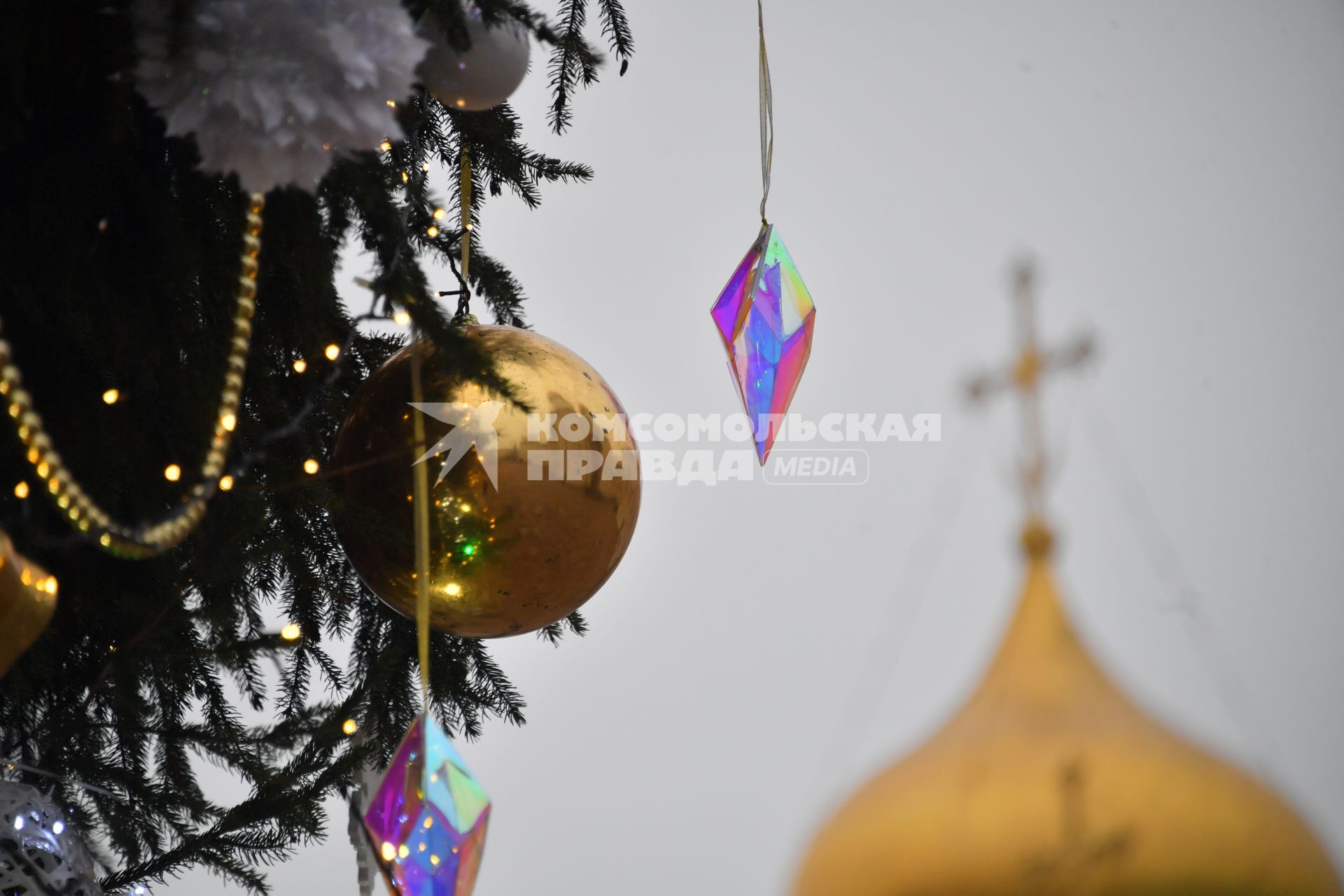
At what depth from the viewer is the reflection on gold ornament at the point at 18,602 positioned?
72cm

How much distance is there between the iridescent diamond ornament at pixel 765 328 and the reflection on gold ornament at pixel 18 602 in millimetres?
592

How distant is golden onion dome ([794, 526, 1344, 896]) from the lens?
46cm

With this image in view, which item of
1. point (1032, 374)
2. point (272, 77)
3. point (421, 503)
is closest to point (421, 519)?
point (421, 503)

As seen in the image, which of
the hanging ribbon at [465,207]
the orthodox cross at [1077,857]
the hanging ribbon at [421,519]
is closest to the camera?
the orthodox cross at [1077,857]

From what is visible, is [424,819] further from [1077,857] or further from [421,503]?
[1077,857]

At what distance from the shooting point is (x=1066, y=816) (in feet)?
1.52

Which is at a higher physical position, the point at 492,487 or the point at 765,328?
the point at 765,328

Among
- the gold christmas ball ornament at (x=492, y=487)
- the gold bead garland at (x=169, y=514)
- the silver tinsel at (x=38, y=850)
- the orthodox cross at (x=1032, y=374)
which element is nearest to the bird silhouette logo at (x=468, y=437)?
the gold christmas ball ornament at (x=492, y=487)

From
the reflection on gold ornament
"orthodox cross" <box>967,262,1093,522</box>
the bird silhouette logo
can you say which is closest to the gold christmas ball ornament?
the bird silhouette logo

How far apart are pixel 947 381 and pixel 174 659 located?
1.34m

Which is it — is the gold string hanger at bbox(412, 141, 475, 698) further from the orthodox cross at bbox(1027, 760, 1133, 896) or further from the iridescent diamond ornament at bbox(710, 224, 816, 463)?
the orthodox cross at bbox(1027, 760, 1133, 896)

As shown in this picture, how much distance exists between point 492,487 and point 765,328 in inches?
12.1

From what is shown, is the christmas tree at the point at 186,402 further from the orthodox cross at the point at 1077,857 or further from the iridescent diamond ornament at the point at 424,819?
the orthodox cross at the point at 1077,857

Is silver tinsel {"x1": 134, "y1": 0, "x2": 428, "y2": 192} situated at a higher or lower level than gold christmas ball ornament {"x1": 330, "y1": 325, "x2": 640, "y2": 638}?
higher
